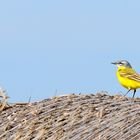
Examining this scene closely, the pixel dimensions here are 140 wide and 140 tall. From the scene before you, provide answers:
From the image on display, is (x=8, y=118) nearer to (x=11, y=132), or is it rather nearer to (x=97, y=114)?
(x=11, y=132)

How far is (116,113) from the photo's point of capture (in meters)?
11.7

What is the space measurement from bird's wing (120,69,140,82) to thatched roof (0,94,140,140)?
10.8 feet

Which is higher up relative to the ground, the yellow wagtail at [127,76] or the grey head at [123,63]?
the grey head at [123,63]

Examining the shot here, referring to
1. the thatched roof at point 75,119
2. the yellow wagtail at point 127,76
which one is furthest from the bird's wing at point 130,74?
the thatched roof at point 75,119

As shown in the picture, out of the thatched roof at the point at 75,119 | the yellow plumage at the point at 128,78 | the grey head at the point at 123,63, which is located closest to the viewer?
the thatched roof at the point at 75,119

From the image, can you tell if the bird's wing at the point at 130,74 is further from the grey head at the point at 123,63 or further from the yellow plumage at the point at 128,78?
the grey head at the point at 123,63

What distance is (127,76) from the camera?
1616cm

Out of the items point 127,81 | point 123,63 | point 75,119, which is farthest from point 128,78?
point 75,119

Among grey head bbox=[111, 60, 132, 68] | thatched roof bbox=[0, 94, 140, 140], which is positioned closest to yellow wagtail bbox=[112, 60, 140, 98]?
grey head bbox=[111, 60, 132, 68]

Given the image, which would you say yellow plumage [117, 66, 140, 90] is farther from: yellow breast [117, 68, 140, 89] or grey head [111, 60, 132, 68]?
grey head [111, 60, 132, 68]

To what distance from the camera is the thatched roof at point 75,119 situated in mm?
11273

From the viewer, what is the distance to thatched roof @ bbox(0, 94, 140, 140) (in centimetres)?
1127

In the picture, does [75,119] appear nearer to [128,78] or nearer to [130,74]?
[128,78]

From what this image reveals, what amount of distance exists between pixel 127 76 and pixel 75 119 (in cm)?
452
